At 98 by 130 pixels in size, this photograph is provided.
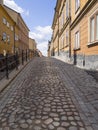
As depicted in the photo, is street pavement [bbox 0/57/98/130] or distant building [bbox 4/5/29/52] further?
distant building [bbox 4/5/29/52]

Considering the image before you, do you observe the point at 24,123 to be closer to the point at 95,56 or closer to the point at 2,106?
the point at 2,106

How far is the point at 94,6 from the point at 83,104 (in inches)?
226

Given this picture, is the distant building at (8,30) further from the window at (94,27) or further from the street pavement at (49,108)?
the street pavement at (49,108)

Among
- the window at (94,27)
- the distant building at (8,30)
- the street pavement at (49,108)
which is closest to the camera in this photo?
the street pavement at (49,108)

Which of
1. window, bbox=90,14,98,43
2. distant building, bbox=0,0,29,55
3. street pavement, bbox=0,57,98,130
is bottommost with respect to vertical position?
street pavement, bbox=0,57,98,130

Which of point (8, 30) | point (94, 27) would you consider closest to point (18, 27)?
point (8, 30)

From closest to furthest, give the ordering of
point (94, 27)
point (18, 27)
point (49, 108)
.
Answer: point (49, 108)
point (94, 27)
point (18, 27)

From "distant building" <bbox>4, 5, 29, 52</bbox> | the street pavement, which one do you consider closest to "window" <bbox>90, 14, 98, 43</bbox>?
the street pavement

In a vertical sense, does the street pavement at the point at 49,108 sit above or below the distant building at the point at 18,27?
below

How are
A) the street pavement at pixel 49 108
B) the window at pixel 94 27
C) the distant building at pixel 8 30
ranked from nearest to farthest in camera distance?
1. the street pavement at pixel 49 108
2. the window at pixel 94 27
3. the distant building at pixel 8 30

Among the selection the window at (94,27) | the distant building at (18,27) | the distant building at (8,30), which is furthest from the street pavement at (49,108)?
the distant building at (18,27)

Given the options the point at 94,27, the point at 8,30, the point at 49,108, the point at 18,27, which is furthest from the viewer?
the point at 18,27

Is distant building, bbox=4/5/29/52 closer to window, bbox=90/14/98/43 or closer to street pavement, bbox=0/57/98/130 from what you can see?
window, bbox=90/14/98/43

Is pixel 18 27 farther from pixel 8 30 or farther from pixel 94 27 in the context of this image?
pixel 94 27
